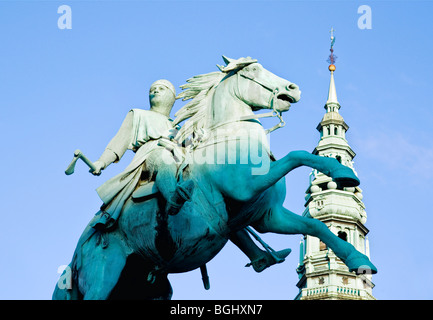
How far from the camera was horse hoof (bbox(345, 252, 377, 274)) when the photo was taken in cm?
1319

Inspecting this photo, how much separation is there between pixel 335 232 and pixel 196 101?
62679 millimetres

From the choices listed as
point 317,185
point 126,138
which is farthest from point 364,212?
point 126,138

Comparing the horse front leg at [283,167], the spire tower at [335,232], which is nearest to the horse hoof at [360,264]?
the horse front leg at [283,167]

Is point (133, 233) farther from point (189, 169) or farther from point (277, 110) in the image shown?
point (277, 110)

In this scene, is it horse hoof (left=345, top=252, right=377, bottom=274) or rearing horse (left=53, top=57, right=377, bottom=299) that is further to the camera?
rearing horse (left=53, top=57, right=377, bottom=299)

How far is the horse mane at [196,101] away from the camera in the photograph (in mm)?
14867

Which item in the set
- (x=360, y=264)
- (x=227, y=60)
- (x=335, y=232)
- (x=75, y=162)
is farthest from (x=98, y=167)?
(x=335, y=232)

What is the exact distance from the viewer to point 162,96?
1584 cm

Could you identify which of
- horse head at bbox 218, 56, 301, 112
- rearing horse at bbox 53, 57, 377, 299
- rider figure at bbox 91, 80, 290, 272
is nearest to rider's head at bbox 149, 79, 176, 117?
rider figure at bbox 91, 80, 290, 272

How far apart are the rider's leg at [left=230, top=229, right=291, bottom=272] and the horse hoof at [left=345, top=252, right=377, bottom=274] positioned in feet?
4.85

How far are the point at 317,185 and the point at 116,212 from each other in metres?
65.4

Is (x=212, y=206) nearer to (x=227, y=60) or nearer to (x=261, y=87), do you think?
(x=261, y=87)

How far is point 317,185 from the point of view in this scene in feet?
260

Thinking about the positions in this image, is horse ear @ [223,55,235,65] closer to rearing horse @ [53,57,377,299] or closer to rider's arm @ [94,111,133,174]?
rearing horse @ [53,57,377,299]
